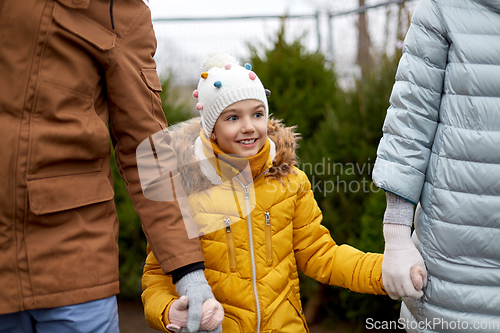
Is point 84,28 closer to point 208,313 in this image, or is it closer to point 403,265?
point 208,313

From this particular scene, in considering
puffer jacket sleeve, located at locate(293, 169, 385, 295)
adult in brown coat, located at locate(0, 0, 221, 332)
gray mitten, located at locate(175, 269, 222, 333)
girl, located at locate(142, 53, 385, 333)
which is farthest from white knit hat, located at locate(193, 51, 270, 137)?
gray mitten, located at locate(175, 269, 222, 333)

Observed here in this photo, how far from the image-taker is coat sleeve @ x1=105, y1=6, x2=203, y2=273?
1466mm

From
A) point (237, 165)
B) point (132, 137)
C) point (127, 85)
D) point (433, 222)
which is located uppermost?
point (127, 85)

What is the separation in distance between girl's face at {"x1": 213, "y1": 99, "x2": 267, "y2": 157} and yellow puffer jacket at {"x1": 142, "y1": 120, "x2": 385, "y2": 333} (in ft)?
0.48

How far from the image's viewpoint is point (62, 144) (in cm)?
134

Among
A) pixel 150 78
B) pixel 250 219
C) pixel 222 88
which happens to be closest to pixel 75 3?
pixel 150 78

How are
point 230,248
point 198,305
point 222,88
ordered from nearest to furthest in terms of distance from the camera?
point 198,305, point 230,248, point 222,88

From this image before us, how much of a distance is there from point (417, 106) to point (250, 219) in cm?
80

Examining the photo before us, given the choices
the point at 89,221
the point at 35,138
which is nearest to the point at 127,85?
the point at 35,138

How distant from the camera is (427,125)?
175cm

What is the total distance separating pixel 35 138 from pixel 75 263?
0.37m

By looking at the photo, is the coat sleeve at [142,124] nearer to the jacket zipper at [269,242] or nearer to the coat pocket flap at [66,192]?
the coat pocket flap at [66,192]

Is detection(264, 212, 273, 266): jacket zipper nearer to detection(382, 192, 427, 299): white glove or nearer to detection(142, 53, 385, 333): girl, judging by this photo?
detection(142, 53, 385, 333): girl

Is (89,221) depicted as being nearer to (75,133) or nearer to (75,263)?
(75,263)
